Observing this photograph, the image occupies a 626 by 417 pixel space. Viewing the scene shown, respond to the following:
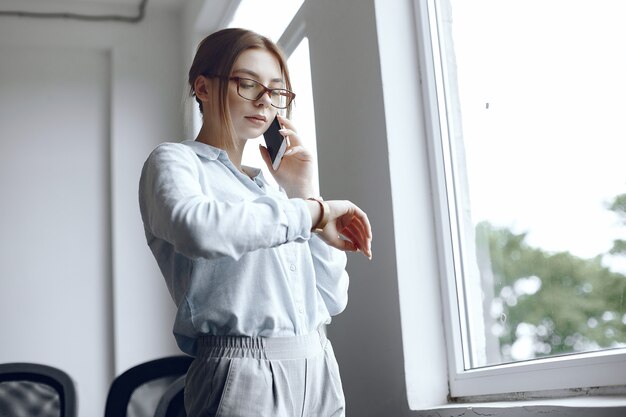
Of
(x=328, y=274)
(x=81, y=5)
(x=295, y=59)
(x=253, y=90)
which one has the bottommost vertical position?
(x=328, y=274)

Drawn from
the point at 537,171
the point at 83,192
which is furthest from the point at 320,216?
the point at 83,192

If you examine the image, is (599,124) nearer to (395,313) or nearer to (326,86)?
(395,313)

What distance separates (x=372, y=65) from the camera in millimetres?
1914

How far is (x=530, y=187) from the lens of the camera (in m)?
1.61

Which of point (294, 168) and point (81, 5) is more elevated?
point (81, 5)

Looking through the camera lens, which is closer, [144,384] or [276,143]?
[276,143]

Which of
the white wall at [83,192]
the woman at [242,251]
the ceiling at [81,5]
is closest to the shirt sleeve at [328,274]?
the woman at [242,251]

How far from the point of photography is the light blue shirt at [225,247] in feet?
3.31

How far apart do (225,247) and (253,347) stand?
19cm

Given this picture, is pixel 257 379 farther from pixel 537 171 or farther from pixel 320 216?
pixel 537 171

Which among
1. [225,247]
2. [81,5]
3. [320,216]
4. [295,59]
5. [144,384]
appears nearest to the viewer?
[225,247]

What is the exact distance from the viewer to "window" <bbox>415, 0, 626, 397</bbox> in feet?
4.55

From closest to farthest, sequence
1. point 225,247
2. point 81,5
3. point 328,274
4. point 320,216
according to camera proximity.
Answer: point 225,247
point 320,216
point 328,274
point 81,5

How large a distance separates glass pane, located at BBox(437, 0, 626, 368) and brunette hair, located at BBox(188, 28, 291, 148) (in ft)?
1.93
